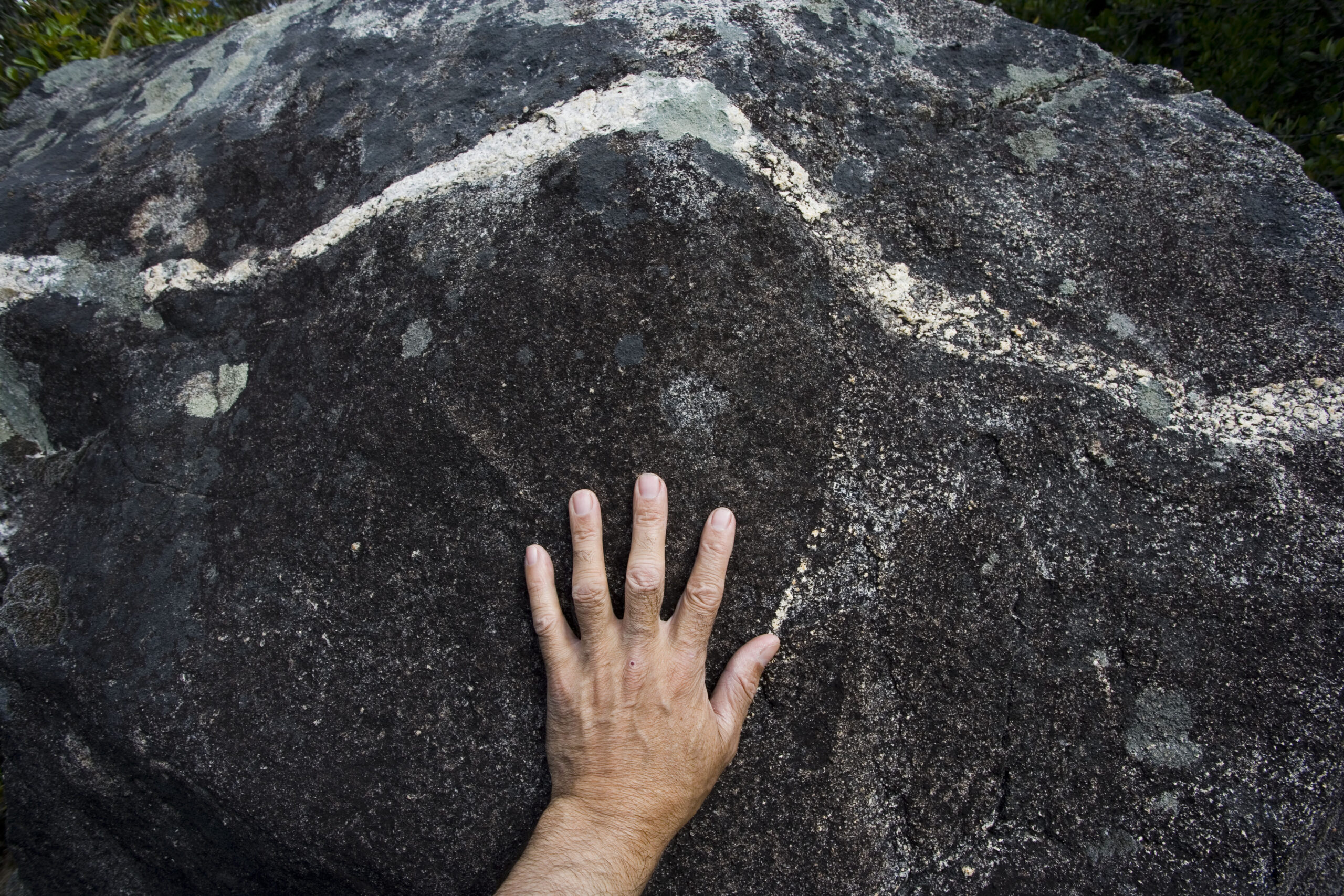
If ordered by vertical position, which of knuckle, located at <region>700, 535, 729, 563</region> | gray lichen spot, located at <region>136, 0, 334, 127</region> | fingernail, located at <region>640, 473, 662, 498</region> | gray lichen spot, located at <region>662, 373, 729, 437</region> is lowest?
knuckle, located at <region>700, 535, 729, 563</region>

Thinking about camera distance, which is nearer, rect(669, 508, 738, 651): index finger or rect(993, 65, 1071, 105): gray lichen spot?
rect(669, 508, 738, 651): index finger

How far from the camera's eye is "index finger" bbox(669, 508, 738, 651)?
4.42 ft

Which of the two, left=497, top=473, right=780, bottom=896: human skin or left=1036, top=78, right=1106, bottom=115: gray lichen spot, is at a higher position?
left=1036, top=78, right=1106, bottom=115: gray lichen spot

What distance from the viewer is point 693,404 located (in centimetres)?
140

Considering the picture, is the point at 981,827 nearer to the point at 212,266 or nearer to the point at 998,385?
the point at 998,385

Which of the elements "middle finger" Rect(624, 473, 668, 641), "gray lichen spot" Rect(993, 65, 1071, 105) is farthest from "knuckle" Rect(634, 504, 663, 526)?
"gray lichen spot" Rect(993, 65, 1071, 105)

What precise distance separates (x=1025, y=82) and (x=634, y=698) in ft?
4.95

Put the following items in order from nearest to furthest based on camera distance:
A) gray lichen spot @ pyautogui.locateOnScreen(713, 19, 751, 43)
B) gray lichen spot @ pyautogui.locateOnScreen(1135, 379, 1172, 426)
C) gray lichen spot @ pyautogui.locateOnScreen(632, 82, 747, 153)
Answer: gray lichen spot @ pyautogui.locateOnScreen(1135, 379, 1172, 426) → gray lichen spot @ pyautogui.locateOnScreen(632, 82, 747, 153) → gray lichen spot @ pyautogui.locateOnScreen(713, 19, 751, 43)

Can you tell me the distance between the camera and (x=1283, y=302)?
147 centimetres

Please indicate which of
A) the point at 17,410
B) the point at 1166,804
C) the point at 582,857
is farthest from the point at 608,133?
the point at 1166,804

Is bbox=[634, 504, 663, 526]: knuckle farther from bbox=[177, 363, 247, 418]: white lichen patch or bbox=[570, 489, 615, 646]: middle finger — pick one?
bbox=[177, 363, 247, 418]: white lichen patch

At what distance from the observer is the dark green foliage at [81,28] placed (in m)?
2.71

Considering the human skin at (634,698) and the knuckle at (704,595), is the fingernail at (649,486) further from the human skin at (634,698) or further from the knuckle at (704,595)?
the knuckle at (704,595)

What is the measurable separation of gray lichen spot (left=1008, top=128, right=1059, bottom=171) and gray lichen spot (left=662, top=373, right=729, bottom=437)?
32.4 inches
